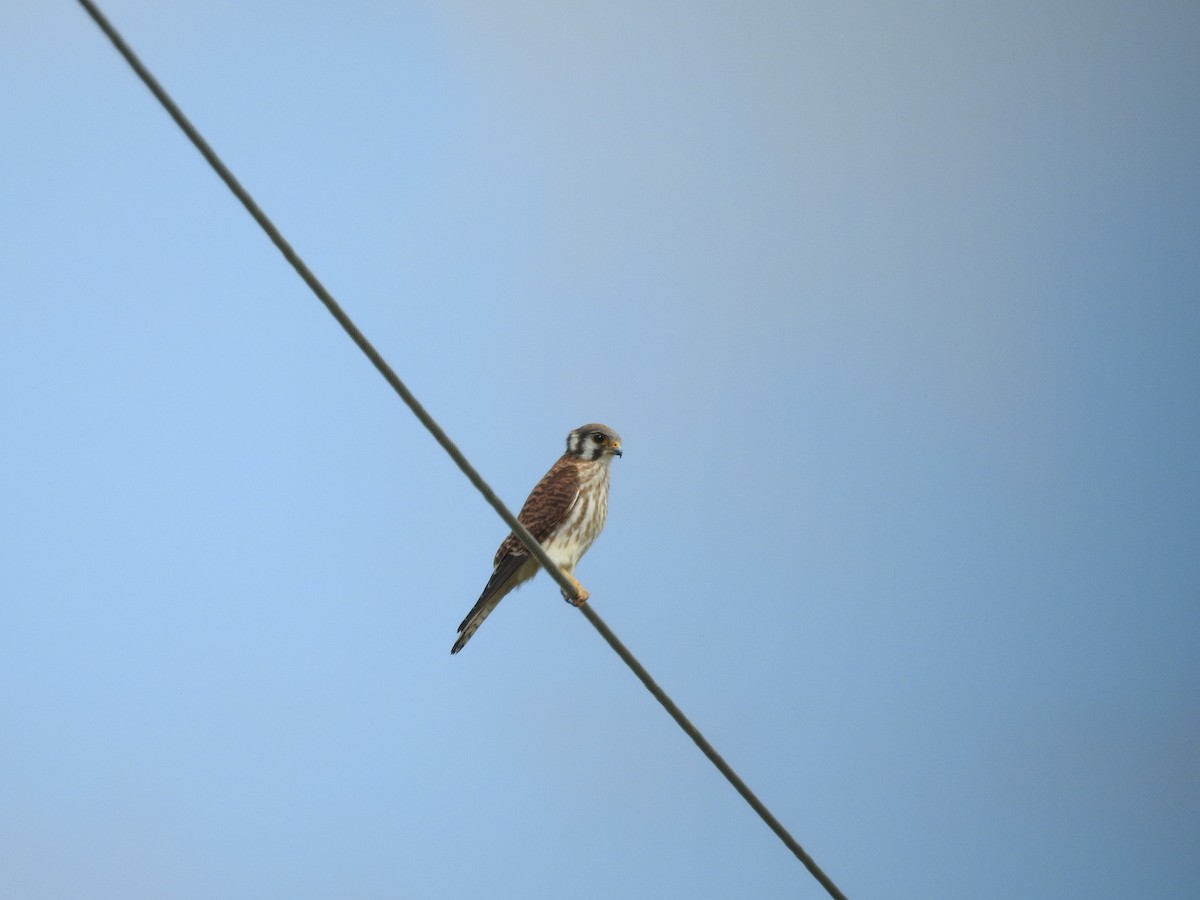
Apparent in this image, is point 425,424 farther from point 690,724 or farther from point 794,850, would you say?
point 794,850

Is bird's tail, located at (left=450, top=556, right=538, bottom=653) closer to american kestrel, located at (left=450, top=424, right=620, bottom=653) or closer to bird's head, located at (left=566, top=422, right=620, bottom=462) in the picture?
american kestrel, located at (left=450, top=424, right=620, bottom=653)

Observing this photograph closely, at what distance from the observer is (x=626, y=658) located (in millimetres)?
4137

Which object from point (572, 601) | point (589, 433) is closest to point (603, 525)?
point (589, 433)

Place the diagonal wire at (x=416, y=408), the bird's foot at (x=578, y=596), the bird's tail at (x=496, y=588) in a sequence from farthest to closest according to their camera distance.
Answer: the bird's tail at (x=496, y=588)
the bird's foot at (x=578, y=596)
the diagonal wire at (x=416, y=408)

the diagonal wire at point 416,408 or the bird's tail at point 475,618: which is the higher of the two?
the diagonal wire at point 416,408

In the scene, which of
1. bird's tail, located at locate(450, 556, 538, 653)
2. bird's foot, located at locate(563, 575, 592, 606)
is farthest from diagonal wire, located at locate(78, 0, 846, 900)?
bird's tail, located at locate(450, 556, 538, 653)

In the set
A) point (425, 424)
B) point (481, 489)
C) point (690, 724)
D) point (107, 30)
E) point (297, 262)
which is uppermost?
point (107, 30)

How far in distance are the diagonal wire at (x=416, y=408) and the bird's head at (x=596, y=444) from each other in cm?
373

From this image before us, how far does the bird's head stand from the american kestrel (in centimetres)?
2

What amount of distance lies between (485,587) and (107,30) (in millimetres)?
5224

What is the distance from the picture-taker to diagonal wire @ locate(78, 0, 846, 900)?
305 cm

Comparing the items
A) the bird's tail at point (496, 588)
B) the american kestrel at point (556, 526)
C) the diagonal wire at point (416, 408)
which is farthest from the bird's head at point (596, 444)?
the diagonal wire at point (416, 408)

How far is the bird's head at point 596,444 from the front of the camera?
27.8 ft

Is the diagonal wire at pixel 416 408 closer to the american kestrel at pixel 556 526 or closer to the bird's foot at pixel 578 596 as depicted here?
the bird's foot at pixel 578 596
